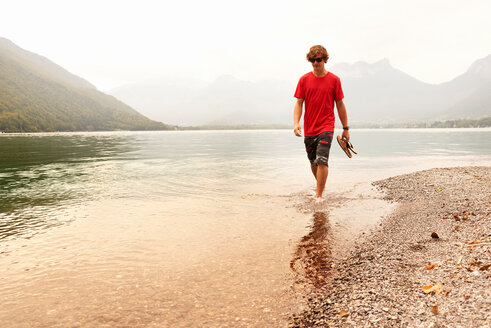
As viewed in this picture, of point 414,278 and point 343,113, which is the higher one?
point 343,113

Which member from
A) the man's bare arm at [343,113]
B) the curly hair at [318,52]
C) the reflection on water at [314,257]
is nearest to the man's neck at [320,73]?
the curly hair at [318,52]

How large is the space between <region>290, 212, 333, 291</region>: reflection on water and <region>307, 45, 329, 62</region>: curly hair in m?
5.07

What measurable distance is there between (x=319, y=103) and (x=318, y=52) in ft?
5.08

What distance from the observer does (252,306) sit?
4348 mm

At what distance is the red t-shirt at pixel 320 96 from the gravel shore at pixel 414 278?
3.62 meters

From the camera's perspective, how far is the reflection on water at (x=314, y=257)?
509cm

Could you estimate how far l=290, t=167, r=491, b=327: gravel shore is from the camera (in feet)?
11.3

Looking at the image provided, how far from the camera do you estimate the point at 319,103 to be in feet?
31.6

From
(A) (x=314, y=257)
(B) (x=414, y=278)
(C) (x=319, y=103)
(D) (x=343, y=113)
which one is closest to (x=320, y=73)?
(C) (x=319, y=103)

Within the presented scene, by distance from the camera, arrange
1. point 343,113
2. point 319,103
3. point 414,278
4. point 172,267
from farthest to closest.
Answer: point 343,113
point 319,103
point 172,267
point 414,278

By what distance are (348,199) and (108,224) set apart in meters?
8.30

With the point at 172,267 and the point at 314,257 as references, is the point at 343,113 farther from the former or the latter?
the point at 172,267

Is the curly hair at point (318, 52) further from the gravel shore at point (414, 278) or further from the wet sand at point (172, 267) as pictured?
the gravel shore at point (414, 278)

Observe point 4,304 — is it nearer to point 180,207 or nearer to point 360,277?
point 360,277
